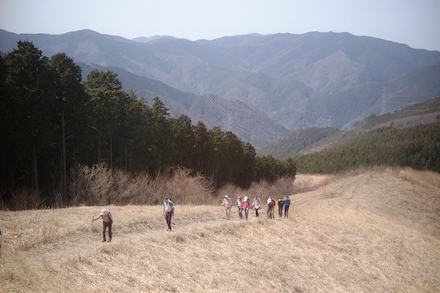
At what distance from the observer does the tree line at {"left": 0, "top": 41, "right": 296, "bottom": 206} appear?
2602cm

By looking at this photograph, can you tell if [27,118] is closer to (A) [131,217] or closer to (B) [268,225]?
(A) [131,217]

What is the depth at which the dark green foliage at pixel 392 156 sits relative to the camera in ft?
358

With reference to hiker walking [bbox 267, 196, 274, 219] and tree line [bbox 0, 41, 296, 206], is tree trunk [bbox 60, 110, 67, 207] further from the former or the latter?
hiker walking [bbox 267, 196, 274, 219]

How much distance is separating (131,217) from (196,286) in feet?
27.8

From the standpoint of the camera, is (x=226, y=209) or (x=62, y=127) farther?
(x=62, y=127)

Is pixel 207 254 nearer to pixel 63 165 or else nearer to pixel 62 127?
pixel 63 165

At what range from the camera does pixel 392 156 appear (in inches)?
4616

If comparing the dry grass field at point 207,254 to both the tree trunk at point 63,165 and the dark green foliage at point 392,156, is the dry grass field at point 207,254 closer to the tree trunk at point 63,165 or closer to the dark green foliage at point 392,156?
the tree trunk at point 63,165

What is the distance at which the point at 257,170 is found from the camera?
281 ft

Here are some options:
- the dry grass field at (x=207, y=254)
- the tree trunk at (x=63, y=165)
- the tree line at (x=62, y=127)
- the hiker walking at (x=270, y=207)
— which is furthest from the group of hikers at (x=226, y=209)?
the tree trunk at (x=63, y=165)

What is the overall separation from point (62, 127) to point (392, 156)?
11278cm

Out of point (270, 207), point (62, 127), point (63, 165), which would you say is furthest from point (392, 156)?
point (62, 127)

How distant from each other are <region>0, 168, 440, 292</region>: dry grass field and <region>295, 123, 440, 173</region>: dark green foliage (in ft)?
288

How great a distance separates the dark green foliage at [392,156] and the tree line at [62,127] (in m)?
89.8
